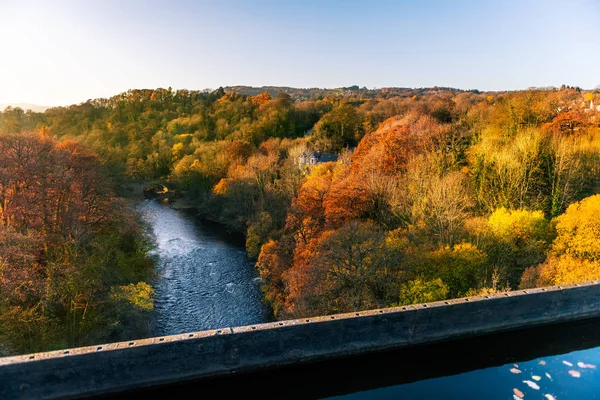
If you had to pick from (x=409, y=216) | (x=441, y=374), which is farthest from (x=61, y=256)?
(x=409, y=216)

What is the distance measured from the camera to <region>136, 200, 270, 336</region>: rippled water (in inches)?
902

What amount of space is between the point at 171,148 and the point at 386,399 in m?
54.0

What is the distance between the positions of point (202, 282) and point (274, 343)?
16.3 metres

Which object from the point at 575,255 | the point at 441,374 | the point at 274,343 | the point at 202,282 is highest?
the point at 575,255

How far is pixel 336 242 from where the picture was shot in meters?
18.3

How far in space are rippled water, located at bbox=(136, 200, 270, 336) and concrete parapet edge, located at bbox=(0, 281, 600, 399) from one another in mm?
9985

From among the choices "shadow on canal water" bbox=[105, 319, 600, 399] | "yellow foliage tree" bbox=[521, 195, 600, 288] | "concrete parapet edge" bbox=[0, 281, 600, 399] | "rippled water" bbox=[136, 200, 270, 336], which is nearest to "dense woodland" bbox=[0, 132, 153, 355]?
"rippled water" bbox=[136, 200, 270, 336]

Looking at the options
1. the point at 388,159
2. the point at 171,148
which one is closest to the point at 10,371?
the point at 388,159

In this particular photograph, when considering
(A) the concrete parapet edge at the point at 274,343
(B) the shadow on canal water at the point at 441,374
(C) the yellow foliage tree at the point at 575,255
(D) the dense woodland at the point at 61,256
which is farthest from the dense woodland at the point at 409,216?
(B) the shadow on canal water at the point at 441,374

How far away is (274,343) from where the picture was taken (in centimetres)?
1267

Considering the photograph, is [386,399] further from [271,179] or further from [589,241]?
[271,179]

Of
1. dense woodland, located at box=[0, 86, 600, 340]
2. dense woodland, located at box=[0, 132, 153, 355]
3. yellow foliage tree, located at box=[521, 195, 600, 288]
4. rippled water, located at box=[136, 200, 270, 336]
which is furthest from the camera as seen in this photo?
rippled water, located at box=[136, 200, 270, 336]

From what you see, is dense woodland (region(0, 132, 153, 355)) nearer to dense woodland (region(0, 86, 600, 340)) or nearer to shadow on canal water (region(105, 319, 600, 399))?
dense woodland (region(0, 86, 600, 340))

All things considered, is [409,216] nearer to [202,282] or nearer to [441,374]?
[441,374]
